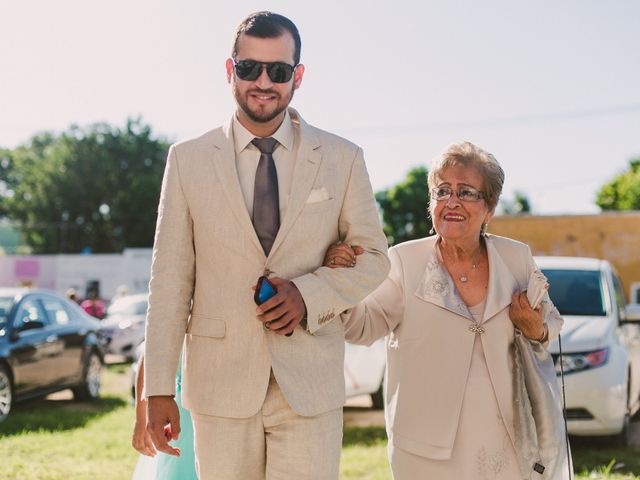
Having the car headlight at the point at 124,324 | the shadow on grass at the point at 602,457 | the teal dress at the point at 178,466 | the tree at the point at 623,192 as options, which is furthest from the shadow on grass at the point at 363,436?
the tree at the point at 623,192

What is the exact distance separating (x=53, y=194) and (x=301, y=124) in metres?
53.7

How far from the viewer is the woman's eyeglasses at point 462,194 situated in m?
3.49

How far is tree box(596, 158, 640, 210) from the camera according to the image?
49.2 metres

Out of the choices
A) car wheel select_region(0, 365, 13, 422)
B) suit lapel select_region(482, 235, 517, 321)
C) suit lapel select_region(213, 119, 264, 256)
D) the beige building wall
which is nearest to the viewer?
suit lapel select_region(213, 119, 264, 256)

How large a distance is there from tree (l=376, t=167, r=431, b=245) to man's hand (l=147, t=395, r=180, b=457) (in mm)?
54611

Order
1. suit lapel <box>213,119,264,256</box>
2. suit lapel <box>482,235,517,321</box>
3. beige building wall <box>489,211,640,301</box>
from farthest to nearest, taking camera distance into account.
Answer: beige building wall <box>489,211,640,301</box> → suit lapel <box>482,235,517,321</box> → suit lapel <box>213,119,264,256</box>

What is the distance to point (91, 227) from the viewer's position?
55.1m

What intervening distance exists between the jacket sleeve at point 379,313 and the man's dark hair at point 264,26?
1.17 metres

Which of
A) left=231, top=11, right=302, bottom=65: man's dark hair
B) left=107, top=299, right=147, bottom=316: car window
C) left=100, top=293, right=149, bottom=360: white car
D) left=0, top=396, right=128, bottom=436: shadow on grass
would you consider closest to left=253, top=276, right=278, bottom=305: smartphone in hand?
left=231, top=11, right=302, bottom=65: man's dark hair

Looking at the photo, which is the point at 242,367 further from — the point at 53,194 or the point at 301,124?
the point at 53,194

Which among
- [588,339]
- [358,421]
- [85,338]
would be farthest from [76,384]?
[588,339]

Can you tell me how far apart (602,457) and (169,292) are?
5.74 meters

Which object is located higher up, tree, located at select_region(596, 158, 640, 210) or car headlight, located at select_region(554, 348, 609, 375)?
tree, located at select_region(596, 158, 640, 210)

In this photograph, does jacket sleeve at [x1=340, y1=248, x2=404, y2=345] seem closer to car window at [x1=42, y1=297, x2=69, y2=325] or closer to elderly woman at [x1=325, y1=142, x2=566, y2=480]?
elderly woman at [x1=325, y1=142, x2=566, y2=480]
